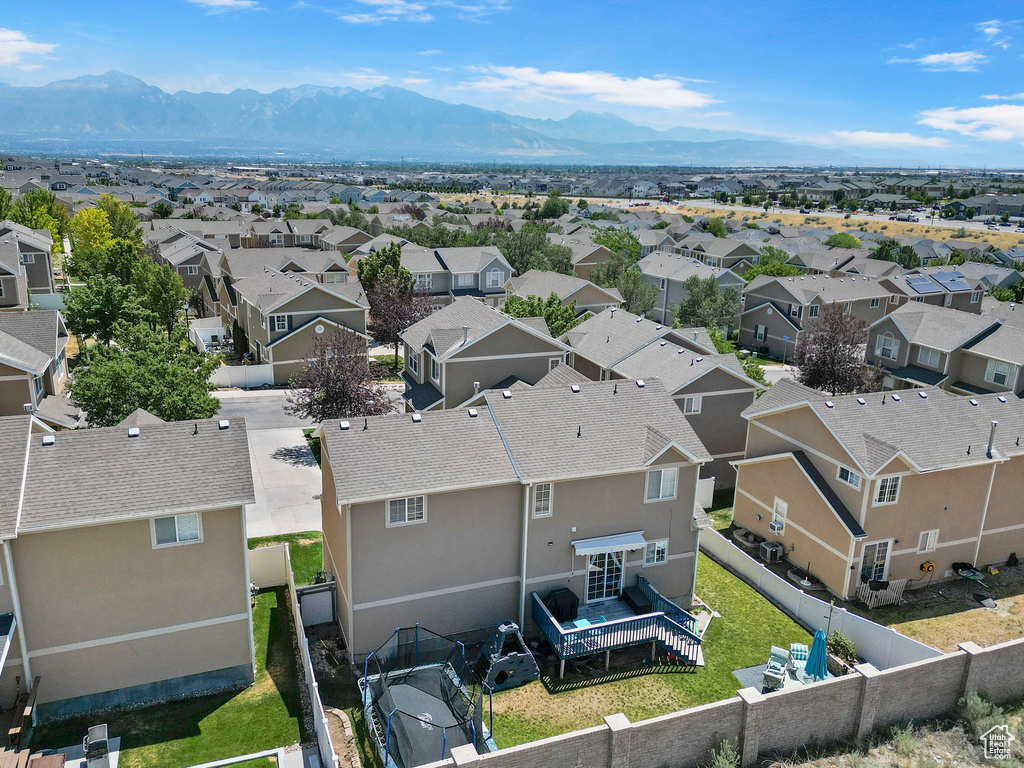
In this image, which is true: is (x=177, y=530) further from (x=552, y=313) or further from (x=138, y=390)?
(x=552, y=313)

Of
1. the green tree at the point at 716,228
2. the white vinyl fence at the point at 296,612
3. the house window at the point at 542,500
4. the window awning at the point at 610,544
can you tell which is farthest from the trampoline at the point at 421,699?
the green tree at the point at 716,228

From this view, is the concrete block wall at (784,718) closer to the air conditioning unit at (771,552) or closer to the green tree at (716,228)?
the air conditioning unit at (771,552)

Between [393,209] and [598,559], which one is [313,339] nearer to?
[598,559]

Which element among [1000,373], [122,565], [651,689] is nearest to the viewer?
[122,565]

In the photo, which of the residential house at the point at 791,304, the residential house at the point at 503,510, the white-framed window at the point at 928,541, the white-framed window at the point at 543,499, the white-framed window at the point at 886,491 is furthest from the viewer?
the residential house at the point at 791,304

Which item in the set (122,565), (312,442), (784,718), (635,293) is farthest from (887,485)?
(635,293)

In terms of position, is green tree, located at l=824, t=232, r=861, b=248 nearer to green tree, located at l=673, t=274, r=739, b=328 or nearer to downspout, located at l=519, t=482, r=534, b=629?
green tree, located at l=673, t=274, r=739, b=328

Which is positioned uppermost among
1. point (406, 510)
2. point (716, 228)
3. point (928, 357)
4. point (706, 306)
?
point (716, 228)
